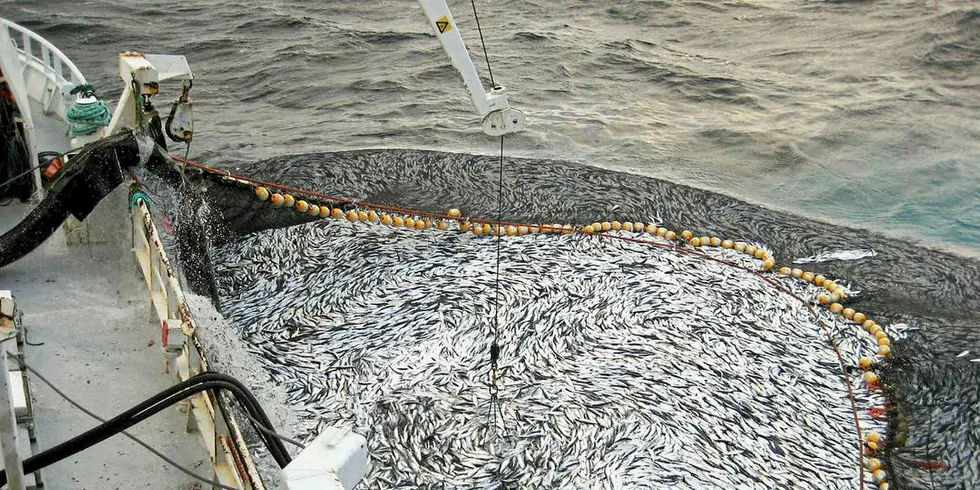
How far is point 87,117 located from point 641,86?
11.3 metres

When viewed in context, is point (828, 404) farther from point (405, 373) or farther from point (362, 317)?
point (362, 317)

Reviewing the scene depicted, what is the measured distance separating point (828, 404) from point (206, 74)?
44.4ft

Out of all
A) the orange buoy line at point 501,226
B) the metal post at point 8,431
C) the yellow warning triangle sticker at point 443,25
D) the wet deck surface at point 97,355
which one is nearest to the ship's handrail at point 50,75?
the orange buoy line at point 501,226

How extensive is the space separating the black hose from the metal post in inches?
13.1

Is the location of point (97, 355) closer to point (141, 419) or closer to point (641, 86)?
point (141, 419)

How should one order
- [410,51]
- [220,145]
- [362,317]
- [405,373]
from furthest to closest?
1. [410,51]
2. [220,145]
3. [362,317]
4. [405,373]

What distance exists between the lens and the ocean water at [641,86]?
1271 cm

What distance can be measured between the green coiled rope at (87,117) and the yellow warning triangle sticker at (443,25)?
10.1 feet

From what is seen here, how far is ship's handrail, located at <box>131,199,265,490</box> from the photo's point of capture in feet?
15.1

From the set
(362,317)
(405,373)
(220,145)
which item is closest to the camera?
(405,373)

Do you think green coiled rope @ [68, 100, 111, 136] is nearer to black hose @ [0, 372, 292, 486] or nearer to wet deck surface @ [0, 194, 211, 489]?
wet deck surface @ [0, 194, 211, 489]

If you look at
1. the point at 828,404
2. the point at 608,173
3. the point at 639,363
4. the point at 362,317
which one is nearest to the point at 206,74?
the point at 608,173

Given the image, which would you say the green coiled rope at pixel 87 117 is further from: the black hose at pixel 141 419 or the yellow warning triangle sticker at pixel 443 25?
the black hose at pixel 141 419

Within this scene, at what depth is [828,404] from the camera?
23.7 ft
